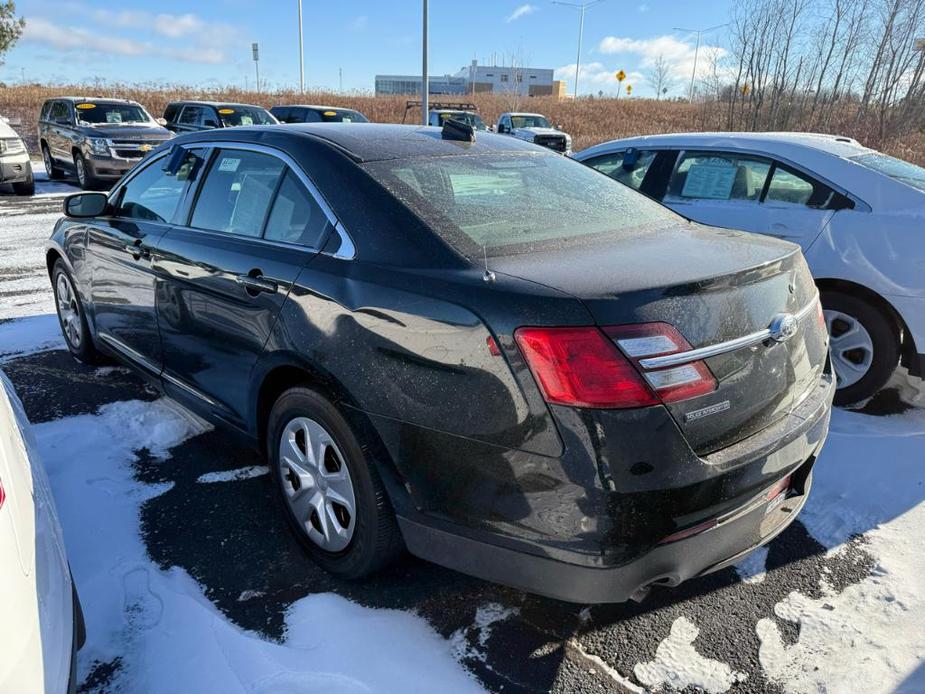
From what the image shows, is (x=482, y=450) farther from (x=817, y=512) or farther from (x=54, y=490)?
(x=54, y=490)

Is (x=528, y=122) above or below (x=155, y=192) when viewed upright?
above

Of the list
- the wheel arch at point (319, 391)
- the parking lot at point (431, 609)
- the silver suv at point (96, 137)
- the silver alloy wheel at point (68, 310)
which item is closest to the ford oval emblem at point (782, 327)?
the parking lot at point (431, 609)

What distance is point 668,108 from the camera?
44.4 meters

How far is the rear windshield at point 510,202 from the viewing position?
237cm

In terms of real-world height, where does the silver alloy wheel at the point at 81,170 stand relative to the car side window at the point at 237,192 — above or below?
below

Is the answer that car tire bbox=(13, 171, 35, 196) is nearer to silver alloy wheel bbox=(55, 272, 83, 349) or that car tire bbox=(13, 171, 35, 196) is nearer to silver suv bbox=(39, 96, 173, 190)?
silver suv bbox=(39, 96, 173, 190)

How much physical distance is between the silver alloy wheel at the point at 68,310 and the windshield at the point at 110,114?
11433 mm

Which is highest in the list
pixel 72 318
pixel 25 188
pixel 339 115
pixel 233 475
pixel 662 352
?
pixel 339 115

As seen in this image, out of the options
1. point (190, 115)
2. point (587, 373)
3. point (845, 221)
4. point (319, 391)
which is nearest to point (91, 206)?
point (319, 391)

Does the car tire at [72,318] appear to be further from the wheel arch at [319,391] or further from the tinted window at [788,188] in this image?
the tinted window at [788,188]

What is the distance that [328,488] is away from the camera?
2555 mm

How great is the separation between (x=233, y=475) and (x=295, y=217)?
4.73ft

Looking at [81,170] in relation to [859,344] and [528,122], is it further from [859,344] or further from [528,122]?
[859,344]

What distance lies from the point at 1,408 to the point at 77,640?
718mm
